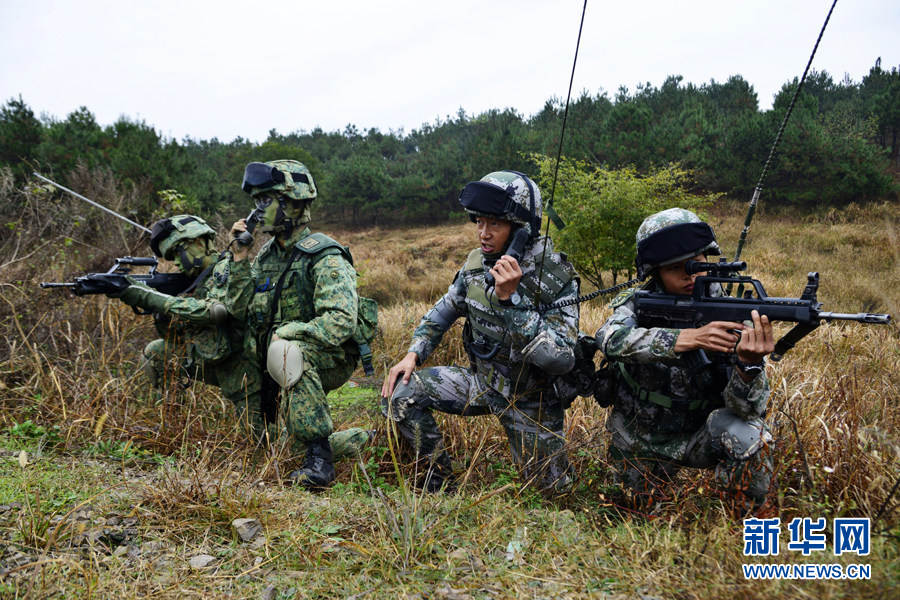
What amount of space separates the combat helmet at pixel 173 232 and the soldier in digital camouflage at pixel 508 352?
7.08 ft

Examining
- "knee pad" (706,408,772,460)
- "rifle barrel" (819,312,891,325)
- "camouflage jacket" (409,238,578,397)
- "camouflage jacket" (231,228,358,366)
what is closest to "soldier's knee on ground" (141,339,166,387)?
"camouflage jacket" (231,228,358,366)

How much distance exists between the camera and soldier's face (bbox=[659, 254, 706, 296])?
2848 millimetres

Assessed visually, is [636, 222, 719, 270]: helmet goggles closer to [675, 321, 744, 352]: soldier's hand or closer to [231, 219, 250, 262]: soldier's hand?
[675, 321, 744, 352]: soldier's hand

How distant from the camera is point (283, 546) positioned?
94.2 inches

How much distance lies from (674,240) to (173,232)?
12.0ft

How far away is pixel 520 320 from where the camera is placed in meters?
2.95

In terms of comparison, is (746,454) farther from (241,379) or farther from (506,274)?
(241,379)

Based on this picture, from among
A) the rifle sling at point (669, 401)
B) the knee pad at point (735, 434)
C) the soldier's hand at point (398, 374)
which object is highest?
the soldier's hand at point (398, 374)

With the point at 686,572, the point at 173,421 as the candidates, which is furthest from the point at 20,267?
the point at 686,572

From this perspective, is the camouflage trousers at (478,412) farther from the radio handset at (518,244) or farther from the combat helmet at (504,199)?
the combat helmet at (504,199)

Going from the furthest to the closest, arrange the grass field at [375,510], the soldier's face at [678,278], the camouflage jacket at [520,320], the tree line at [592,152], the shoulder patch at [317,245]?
the tree line at [592,152] < the shoulder patch at [317,245] < the camouflage jacket at [520,320] < the soldier's face at [678,278] < the grass field at [375,510]

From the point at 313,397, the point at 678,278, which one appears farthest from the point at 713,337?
the point at 313,397

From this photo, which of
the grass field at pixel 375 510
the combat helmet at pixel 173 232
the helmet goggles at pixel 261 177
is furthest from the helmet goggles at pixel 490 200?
the combat helmet at pixel 173 232

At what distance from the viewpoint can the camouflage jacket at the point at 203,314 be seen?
4.05 m
